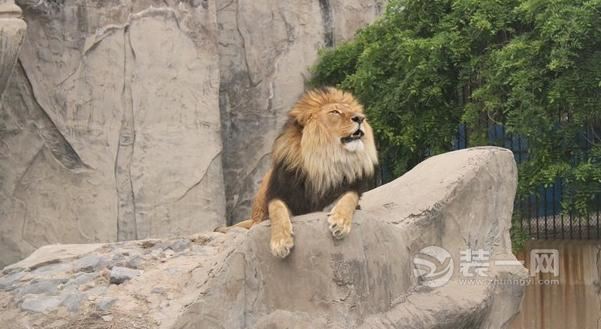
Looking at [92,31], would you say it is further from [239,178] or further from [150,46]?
[239,178]

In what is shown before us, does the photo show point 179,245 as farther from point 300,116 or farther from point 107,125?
point 107,125

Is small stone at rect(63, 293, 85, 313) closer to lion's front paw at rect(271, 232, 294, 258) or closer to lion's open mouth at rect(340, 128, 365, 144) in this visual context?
lion's front paw at rect(271, 232, 294, 258)

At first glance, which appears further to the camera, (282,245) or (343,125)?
(343,125)

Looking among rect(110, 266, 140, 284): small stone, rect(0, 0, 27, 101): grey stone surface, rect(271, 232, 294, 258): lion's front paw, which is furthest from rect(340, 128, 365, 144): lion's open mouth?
rect(0, 0, 27, 101): grey stone surface

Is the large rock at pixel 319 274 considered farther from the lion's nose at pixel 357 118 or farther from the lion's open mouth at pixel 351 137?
the lion's nose at pixel 357 118

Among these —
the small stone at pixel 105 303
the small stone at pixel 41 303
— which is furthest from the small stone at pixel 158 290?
the small stone at pixel 41 303

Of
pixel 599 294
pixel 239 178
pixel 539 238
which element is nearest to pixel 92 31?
pixel 239 178

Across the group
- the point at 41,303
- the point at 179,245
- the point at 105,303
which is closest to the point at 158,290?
the point at 105,303

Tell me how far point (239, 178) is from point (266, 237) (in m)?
5.30

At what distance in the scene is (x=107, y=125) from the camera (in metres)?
9.41

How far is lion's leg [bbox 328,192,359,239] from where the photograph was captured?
5102 millimetres

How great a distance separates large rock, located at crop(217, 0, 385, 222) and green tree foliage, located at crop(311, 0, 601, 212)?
0.35 meters

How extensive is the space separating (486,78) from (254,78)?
256 cm

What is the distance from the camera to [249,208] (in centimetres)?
1048
